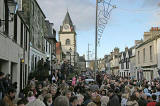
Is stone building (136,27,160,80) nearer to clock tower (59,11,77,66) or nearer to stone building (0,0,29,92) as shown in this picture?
stone building (0,0,29,92)

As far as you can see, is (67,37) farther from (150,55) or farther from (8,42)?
(8,42)

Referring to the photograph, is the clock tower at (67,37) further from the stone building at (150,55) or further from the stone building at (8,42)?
the stone building at (8,42)

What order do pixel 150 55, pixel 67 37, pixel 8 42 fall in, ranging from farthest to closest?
pixel 67 37
pixel 150 55
pixel 8 42

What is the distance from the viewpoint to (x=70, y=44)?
285 ft

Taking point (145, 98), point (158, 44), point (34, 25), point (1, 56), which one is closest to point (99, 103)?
point (145, 98)

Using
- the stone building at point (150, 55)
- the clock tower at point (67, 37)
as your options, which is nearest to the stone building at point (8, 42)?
the stone building at point (150, 55)

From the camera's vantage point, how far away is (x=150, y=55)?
31609 mm

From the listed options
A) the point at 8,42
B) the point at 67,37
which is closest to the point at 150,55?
the point at 8,42

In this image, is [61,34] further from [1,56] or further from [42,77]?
[1,56]

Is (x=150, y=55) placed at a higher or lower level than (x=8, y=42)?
lower

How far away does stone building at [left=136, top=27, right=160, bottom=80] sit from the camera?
28719 mm

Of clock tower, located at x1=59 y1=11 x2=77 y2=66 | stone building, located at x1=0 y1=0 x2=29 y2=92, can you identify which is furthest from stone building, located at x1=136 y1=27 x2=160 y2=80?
clock tower, located at x1=59 y1=11 x2=77 y2=66

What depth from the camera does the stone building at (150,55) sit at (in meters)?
28.7

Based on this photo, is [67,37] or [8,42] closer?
[8,42]
